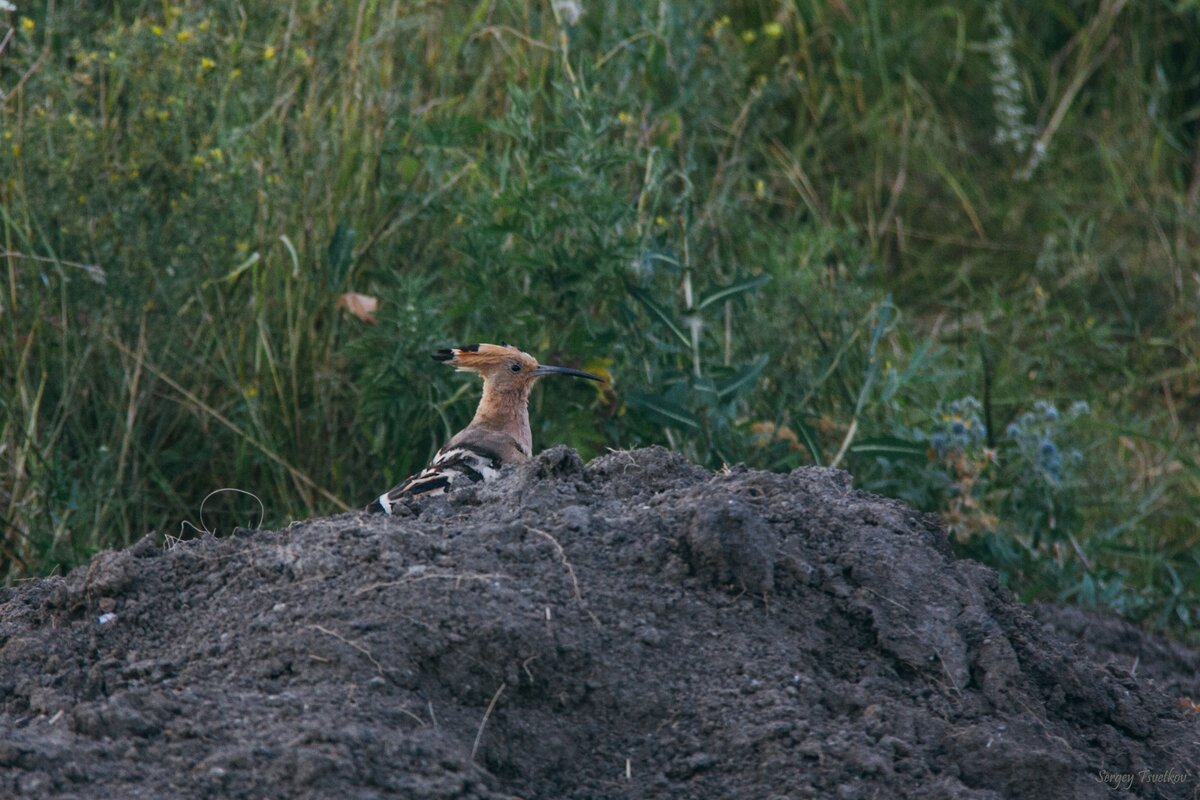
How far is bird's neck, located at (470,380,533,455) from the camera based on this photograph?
471 centimetres

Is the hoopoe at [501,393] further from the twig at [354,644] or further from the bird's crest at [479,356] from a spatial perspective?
the twig at [354,644]

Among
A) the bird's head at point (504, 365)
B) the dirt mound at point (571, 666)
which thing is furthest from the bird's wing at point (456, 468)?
the dirt mound at point (571, 666)

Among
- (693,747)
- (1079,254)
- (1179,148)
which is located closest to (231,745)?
(693,747)

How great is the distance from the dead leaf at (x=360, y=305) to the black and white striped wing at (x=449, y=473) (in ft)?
1.81

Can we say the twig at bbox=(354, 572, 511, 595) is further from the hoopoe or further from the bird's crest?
the bird's crest

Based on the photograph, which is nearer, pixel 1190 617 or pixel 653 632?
pixel 653 632

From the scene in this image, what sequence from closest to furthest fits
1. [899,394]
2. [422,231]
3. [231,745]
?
[231,745], [422,231], [899,394]

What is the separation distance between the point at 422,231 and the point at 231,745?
3.11 metres

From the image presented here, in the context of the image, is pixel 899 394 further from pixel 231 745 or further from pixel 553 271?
pixel 231 745

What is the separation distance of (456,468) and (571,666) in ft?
5.25

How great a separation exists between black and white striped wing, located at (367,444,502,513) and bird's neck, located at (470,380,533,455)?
0.20 m

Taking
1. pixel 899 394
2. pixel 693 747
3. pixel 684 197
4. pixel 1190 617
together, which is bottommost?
pixel 1190 617

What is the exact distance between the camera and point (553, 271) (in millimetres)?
4773

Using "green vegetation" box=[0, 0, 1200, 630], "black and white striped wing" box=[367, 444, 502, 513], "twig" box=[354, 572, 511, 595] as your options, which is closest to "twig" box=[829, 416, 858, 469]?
"green vegetation" box=[0, 0, 1200, 630]
